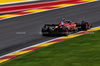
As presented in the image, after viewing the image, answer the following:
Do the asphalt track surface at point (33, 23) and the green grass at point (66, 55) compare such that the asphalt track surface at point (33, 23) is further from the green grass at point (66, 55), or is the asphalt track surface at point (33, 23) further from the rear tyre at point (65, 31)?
the green grass at point (66, 55)

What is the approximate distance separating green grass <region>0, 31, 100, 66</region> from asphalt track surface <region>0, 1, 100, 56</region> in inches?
79.4

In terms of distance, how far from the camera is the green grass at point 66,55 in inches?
432

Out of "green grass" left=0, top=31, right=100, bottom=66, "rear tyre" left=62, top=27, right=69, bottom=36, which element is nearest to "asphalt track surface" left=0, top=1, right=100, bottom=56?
"rear tyre" left=62, top=27, right=69, bottom=36

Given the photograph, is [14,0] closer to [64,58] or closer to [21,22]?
[21,22]

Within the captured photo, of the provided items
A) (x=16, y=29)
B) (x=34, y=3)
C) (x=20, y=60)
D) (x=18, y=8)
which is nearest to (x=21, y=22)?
(x=16, y=29)

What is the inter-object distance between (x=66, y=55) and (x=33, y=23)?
28.5 feet

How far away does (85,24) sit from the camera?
1756 cm

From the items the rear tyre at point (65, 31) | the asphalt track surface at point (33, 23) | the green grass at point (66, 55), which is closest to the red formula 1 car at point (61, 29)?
the rear tyre at point (65, 31)

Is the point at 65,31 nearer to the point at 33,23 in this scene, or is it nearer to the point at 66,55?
the point at 66,55

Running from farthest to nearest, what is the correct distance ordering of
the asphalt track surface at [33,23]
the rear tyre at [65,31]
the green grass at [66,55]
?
the rear tyre at [65,31], the asphalt track surface at [33,23], the green grass at [66,55]

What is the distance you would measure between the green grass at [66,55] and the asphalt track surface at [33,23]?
2017 millimetres

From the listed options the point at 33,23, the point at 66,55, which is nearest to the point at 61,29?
the point at 66,55

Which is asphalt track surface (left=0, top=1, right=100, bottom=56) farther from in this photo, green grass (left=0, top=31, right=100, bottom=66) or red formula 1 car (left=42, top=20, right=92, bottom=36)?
green grass (left=0, top=31, right=100, bottom=66)

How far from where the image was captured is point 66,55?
12.1m
